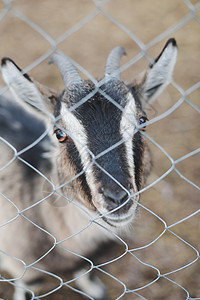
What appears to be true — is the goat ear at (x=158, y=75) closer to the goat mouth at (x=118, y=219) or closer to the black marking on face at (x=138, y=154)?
the black marking on face at (x=138, y=154)

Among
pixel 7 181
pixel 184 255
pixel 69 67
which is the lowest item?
pixel 184 255

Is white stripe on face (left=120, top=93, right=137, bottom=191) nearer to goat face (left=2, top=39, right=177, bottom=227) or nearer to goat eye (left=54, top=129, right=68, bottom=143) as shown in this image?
goat face (left=2, top=39, right=177, bottom=227)

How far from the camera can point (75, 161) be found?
2277mm

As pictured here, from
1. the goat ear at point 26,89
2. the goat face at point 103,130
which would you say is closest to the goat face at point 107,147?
the goat face at point 103,130

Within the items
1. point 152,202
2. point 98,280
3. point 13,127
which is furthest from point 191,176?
point 13,127

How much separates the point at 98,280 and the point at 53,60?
1.95 m

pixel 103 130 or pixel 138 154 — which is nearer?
pixel 103 130

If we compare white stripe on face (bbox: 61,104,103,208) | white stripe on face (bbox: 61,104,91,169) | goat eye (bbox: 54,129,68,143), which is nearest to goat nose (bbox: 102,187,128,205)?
white stripe on face (bbox: 61,104,103,208)

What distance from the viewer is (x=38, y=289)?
10.4 feet

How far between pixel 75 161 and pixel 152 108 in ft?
3.24

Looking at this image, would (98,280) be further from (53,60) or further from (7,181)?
(53,60)

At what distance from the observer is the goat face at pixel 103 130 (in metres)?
1.99

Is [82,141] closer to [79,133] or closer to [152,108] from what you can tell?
[79,133]

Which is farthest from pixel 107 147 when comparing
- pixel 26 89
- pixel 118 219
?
pixel 26 89
